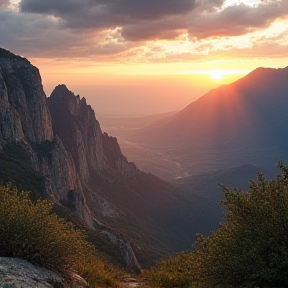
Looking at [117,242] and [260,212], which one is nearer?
[260,212]

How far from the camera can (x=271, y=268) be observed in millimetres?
11219

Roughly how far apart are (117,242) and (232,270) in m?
51.3

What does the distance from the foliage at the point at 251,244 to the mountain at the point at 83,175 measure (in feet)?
112

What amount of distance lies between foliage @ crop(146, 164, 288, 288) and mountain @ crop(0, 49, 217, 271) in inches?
1342

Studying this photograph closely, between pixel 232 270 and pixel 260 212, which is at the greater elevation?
pixel 260 212

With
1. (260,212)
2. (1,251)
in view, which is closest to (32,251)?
(1,251)

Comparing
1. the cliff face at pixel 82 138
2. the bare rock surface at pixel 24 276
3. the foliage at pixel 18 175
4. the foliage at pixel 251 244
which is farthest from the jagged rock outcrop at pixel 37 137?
the bare rock surface at pixel 24 276

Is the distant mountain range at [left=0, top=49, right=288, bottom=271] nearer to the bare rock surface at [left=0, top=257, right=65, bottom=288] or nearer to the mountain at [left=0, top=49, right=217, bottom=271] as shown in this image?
the mountain at [left=0, top=49, right=217, bottom=271]

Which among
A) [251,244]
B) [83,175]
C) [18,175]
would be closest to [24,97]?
[18,175]

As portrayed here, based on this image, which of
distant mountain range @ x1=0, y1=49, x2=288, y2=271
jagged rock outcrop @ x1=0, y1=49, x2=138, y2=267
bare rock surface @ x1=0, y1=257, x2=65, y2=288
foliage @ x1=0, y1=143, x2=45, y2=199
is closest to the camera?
bare rock surface @ x1=0, y1=257, x2=65, y2=288

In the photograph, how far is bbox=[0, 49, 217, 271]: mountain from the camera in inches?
2606

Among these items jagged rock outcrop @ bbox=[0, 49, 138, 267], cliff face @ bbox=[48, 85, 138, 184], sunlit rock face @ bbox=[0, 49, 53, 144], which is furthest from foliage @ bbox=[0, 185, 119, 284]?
cliff face @ bbox=[48, 85, 138, 184]

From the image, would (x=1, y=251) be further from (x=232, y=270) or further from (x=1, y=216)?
(x=232, y=270)

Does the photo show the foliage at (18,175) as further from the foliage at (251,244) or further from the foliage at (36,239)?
the foliage at (251,244)
